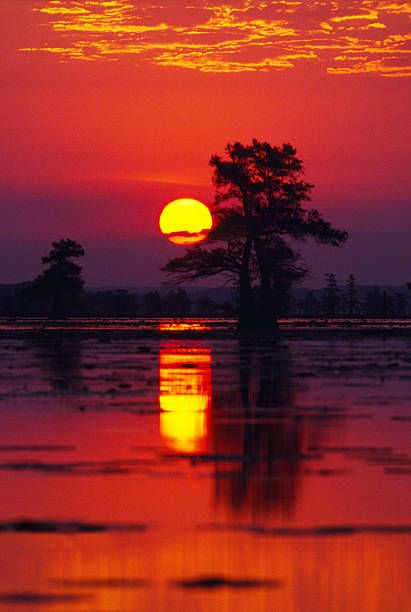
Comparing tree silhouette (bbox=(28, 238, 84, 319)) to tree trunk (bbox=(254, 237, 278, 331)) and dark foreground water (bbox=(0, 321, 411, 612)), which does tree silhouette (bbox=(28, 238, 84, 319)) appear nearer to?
tree trunk (bbox=(254, 237, 278, 331))

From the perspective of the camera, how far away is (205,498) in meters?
12.7

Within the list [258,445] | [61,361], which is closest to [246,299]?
[61,361]

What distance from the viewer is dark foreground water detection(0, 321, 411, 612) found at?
9148 millimetres

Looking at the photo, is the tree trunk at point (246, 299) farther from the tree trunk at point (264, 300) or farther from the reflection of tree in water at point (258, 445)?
the reflection of tree in water at point (258, 445)

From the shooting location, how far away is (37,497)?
12727 millimetres

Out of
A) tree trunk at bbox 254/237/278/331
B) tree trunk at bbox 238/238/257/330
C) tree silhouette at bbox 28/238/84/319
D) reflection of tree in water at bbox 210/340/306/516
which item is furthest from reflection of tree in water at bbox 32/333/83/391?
tree silhouette at bbox 28/238/84/319

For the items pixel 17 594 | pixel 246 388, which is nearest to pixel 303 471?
pixel 17 594

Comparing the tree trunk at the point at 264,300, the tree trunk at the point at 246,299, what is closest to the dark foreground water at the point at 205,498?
the tree trunk at the point at 264,300

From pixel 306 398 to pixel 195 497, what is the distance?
11635mm

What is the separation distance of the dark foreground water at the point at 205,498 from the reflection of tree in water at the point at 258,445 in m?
0.03

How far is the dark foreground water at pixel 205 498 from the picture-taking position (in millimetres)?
9148

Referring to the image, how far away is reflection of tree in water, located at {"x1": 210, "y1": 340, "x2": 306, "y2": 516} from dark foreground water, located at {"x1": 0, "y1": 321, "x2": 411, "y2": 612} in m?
0.03

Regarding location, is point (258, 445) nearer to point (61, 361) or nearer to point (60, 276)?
point (61, 361)

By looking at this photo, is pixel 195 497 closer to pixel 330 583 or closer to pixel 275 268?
pixel 330 583
